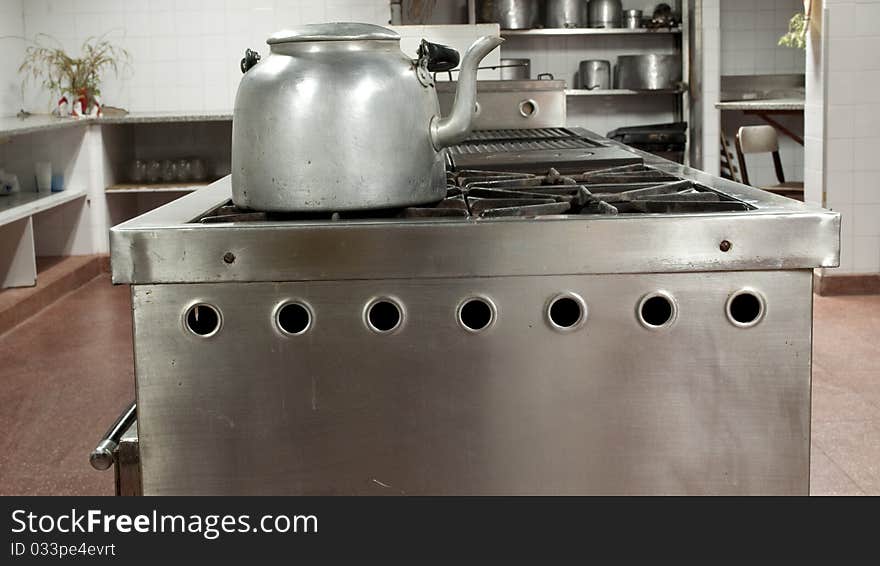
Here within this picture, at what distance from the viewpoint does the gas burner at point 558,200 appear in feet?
4.80

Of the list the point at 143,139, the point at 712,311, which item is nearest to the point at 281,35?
the point at 712,311

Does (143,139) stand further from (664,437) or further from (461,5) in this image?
(664,437)

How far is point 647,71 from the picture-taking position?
768cm

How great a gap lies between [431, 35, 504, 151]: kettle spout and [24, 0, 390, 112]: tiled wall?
6130 mm

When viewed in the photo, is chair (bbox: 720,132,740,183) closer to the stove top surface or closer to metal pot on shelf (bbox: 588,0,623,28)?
metal pot on shelf (bbox: 588,0,623,28)

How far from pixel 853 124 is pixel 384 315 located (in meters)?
4.71

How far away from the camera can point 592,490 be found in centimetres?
141

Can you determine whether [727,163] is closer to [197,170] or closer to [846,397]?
[197,170]

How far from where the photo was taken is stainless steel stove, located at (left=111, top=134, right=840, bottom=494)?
4.42ft

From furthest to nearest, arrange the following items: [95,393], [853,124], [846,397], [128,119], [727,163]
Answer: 1. [727,163]
2. [128,119]
3. [853,124]
4. [95,393]
5. [846,397]

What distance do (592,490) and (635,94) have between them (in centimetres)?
720

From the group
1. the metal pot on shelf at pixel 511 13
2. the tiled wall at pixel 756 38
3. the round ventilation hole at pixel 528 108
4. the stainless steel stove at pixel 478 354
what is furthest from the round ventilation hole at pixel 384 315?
the tiled wall at pixel 756 38

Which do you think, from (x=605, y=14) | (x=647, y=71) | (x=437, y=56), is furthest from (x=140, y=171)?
(x=437, y=56)

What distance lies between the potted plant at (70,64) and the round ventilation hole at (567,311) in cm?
598
